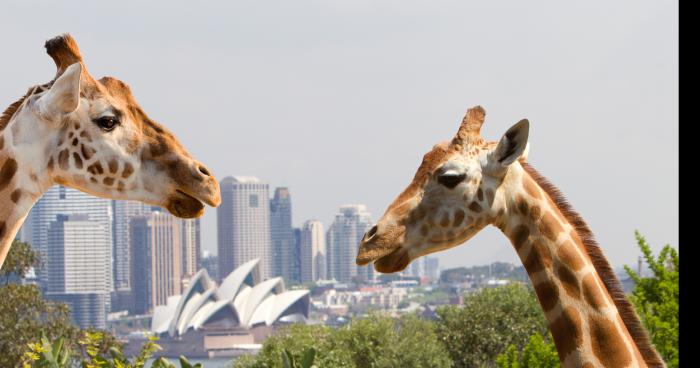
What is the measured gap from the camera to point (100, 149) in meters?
4.75

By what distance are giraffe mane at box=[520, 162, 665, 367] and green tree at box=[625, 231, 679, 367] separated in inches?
396

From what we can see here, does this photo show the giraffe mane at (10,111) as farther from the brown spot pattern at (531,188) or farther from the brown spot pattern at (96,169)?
the brown spot pattern at (531,188)

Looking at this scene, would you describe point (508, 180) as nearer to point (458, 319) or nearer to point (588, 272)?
point (588, 272)

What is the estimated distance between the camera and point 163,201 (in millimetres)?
4723

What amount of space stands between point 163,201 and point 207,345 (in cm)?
18274

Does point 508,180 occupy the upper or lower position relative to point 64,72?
lower

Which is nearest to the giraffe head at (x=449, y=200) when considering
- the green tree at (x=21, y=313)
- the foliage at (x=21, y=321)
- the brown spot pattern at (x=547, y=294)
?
the brown spot pattern at (x=547, y=294)

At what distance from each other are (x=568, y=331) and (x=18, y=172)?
2.33 meters

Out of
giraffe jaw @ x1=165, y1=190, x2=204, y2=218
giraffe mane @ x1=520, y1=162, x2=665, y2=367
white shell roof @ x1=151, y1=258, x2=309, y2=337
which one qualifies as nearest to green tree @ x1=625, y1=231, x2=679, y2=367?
giraffe mane @ x1=520, y1=162, x2=665, y2=367

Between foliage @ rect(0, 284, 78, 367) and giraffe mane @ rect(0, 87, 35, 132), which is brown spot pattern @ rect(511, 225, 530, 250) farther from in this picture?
foliage @ rect(0, 284, 78, 367)

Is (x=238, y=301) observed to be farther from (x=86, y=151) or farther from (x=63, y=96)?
(x=63, y=96)

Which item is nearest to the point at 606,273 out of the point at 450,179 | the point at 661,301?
the point at 450,179
